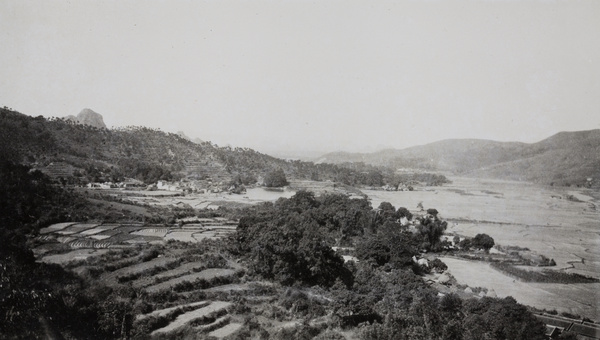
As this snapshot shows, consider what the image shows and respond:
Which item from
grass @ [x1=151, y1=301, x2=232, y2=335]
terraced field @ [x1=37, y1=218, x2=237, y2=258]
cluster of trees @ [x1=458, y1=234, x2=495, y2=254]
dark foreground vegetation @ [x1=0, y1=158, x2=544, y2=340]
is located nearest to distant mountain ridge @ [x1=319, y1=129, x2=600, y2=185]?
cluster of trees @ [x1=458, y1=234, x2=495, y2=254]

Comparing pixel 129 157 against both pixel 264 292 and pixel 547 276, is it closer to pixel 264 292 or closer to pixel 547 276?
pixel 264 292

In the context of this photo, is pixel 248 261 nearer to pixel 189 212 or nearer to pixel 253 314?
pixel 253 314

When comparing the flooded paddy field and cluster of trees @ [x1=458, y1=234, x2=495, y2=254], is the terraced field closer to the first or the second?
the flooded paddy field

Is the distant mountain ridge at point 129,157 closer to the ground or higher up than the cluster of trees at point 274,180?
higher up

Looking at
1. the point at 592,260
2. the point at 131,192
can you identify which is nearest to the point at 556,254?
the point at 592,260

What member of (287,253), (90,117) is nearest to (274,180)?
(287,253)

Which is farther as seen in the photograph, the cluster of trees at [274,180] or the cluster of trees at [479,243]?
the cluster of trees at [274,180]

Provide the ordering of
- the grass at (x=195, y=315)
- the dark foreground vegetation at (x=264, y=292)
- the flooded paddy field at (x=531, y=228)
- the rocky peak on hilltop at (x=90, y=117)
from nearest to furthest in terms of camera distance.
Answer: the dark foreground vegetation at (x=264, y=292) < the grass at (x=195, y=315) < the flooded paddy field at (x=531, y=228) < the rocky peak on hilltop at (x=90, y=117)

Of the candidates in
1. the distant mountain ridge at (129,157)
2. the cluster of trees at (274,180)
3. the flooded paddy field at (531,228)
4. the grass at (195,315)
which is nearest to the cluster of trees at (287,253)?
the grass at (195,315)

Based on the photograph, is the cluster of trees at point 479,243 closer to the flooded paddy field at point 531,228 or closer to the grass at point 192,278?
the flooded paddy field at point 531,228
